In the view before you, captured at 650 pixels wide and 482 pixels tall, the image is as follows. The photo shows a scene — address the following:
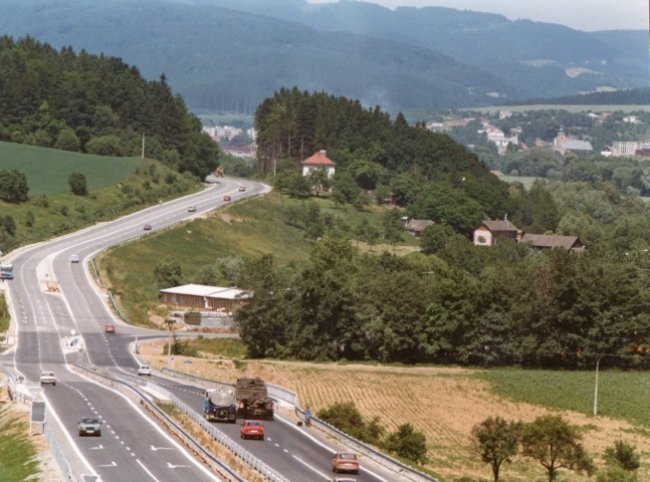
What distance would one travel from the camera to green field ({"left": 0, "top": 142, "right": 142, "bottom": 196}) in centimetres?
16350

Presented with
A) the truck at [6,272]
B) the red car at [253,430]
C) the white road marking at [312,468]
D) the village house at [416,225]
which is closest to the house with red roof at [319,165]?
the village house at [416,225]

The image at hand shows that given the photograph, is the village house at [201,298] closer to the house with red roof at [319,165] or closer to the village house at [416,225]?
the village house at [416,225]

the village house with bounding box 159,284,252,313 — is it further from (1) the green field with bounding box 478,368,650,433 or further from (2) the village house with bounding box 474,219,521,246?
(2) the village house with bounding box 474,219,521,246

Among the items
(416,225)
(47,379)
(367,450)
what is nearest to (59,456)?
(367,450)

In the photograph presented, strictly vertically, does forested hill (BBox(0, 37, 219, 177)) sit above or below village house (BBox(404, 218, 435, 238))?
above

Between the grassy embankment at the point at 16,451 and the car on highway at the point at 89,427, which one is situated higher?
the car on highway at the point at 89,427

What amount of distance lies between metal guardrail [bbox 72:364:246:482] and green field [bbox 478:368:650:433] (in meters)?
21.5

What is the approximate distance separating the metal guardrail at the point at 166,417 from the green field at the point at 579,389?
21.5 m

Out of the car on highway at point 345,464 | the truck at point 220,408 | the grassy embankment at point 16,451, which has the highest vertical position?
the car on highway at point 345,464

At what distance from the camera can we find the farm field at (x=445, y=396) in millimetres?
68562

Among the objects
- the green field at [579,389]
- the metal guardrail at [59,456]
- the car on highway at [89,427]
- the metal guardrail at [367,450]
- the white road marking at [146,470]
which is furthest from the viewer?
the green field at [579,389]

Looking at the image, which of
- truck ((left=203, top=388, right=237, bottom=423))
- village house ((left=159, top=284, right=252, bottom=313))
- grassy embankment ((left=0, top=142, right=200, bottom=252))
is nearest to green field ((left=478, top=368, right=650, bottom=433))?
truck ((left=203, top=388, right=237, bottom=423))

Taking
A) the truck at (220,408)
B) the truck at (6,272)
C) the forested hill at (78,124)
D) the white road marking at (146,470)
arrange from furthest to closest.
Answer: the forested hill at (78,124) → the truck at (6,272) → the truck at (220,408) → the white road marking at (146,470)

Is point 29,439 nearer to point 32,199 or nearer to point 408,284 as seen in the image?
point 408,284
